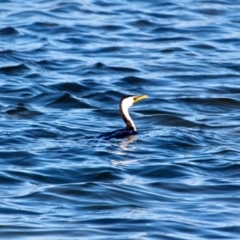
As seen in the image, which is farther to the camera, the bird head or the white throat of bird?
the bird head

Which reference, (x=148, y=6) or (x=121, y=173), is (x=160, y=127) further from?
(x=148, y=6)

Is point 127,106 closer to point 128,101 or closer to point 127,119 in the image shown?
point 128,101

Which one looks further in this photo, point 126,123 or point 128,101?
point 128,101

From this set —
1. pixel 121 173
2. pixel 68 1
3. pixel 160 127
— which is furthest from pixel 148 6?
pixel 121 173

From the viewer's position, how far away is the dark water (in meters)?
11.5

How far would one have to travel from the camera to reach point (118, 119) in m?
17.1

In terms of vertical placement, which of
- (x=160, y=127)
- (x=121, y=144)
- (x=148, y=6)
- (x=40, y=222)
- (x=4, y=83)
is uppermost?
(x=148, y=6)

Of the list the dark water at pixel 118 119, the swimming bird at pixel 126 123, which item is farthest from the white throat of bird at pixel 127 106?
the dark water at pixel 118 119

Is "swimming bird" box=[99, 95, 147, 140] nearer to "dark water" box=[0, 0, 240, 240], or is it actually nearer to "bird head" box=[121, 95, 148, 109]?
"bird head" box=[121, 95, 148, 109]

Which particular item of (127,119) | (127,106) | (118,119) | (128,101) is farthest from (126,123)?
(118,119)

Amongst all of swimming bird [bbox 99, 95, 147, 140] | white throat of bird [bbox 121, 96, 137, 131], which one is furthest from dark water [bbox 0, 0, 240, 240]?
white throat of bird [bbox 121, 96, 137, 131]

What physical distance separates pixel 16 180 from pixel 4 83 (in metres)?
6.53

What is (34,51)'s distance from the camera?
21719mm

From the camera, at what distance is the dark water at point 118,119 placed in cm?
1152
